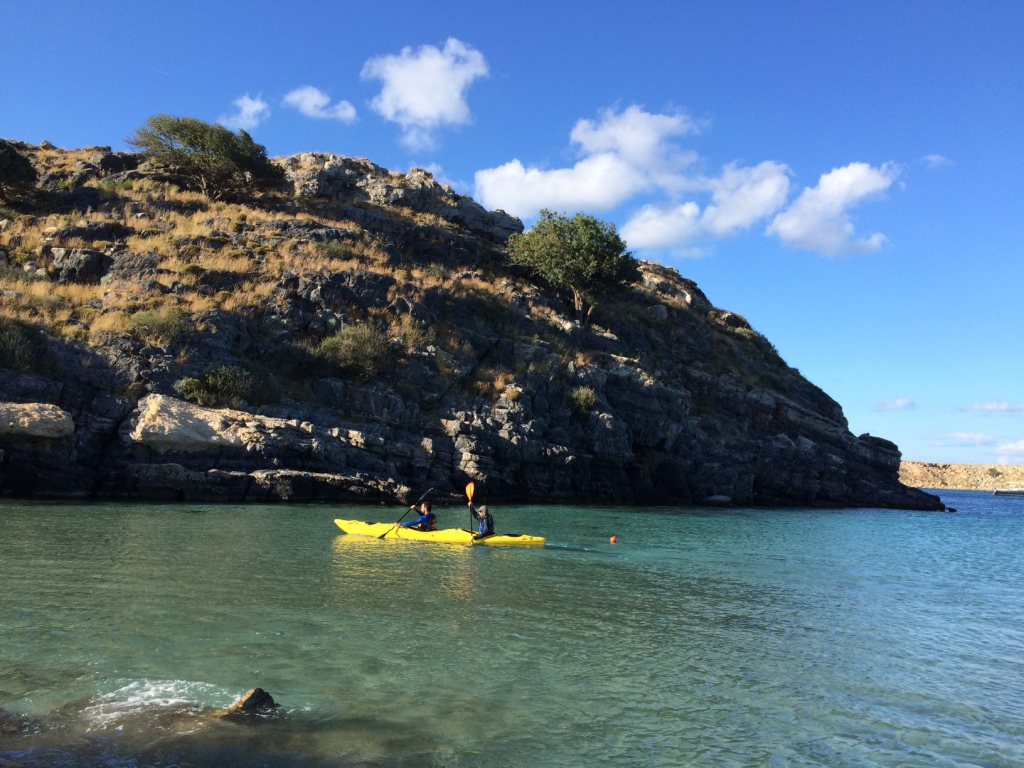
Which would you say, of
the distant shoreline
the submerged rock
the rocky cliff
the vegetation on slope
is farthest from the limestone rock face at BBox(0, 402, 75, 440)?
the distant shoreline

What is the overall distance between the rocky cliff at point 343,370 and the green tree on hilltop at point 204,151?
6.97ft

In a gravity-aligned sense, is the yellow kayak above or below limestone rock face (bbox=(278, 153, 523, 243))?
below

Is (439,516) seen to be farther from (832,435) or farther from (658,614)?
(832,435)

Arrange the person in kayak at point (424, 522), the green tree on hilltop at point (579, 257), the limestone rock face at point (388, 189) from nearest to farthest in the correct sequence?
the person in kayak at point (424, 522)
the green tree on hilltop at point (579, 257)
the limestone rock face at point (388, 189)

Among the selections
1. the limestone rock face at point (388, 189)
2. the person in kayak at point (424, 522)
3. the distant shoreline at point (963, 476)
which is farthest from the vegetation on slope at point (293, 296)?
the distant shoreline at point (963, 476)

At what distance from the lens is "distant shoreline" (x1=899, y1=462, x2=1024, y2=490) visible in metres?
139

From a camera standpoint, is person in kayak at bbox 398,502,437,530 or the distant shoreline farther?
the distant shoreline

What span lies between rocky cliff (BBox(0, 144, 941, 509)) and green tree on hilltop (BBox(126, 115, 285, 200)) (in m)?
2.12

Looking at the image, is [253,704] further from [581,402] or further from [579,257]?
[579,257]

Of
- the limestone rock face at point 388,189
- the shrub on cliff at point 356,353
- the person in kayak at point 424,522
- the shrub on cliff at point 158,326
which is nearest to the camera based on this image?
the person in kayak at point 424,522

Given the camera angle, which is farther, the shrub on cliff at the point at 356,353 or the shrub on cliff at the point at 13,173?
the shrub on cliff at the point at 13,173

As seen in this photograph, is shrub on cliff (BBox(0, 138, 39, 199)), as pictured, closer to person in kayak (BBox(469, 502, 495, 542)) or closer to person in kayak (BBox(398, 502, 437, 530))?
person in kayak (BBox(398, 502, 437, 530))

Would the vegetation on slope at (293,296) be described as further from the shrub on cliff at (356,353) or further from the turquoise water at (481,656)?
the turquoise water at (481,656)

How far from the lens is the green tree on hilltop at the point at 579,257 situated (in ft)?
162
